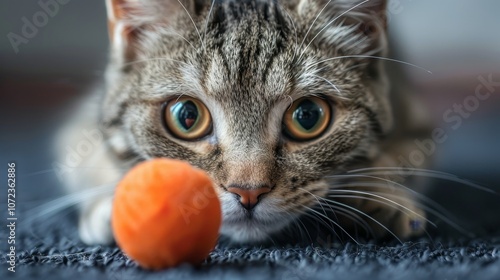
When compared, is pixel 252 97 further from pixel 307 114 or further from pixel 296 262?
pixel 296 262

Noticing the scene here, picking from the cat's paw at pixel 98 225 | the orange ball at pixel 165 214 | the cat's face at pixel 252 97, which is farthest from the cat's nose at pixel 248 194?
the cat's paw at pixel 98 225

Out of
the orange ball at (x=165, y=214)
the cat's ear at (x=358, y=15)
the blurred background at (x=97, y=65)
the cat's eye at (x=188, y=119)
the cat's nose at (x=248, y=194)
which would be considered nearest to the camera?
the orange ball at (x=165, y=214)

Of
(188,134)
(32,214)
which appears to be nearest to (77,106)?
(32,214)

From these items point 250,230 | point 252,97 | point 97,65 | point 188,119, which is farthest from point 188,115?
point 97,65

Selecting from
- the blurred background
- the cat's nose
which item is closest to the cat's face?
the cat's nose

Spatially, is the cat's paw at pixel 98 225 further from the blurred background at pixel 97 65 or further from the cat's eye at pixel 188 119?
the blurred background at pixel 97 65

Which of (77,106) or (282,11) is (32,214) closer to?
(77,106)

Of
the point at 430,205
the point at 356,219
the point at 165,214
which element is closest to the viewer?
the point at 165,214

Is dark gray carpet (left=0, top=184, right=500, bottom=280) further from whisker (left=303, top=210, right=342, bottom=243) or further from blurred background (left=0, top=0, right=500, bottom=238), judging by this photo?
blurred background (left=0, top=0, right=500, bottom=238)
